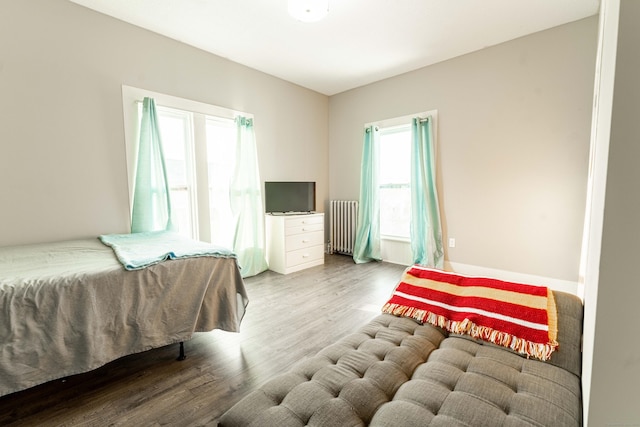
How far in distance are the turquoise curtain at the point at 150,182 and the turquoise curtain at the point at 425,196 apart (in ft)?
9.88

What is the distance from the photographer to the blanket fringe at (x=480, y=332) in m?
1.21

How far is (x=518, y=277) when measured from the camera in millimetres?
3211

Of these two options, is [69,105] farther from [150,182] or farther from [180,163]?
[180,163]

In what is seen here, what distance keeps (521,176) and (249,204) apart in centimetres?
324

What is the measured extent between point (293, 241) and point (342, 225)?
1209 millimetres

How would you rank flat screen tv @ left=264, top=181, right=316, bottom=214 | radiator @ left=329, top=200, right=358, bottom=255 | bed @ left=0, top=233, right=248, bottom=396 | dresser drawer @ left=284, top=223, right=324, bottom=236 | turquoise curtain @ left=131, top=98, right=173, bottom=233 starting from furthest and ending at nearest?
1. radiator @ left=329, top=200, right=358, bottom=255
2. flat screen tv @ left=264, top=181, right=316, bottom=214
3. dresser drawer @ left=284, top=223, right=324, bottom=236
4. turquoise curtain @ left=131, top=98, right=173, bottom=233
5. bed @ left=0, top=233, right=248, bottom=396

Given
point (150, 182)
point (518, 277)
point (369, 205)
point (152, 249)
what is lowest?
point (518, 277)

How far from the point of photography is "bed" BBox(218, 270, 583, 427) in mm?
898

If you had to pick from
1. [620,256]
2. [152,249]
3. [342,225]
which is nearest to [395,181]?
[342,225]

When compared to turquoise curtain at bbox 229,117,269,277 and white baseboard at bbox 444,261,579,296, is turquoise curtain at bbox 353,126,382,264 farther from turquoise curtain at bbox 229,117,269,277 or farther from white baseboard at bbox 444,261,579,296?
turquoise curtain at bbox 229,117,269,277

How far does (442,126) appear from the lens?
3.62 meters

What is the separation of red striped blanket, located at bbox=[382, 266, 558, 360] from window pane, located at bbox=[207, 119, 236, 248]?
2.48 m

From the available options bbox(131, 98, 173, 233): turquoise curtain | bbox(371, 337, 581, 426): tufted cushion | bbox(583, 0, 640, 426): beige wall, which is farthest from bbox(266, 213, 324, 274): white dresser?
bbox(583, 0, 640, 426): beige wall

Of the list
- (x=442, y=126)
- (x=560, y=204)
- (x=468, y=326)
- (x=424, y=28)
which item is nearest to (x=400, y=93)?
(x=442, y=126)
